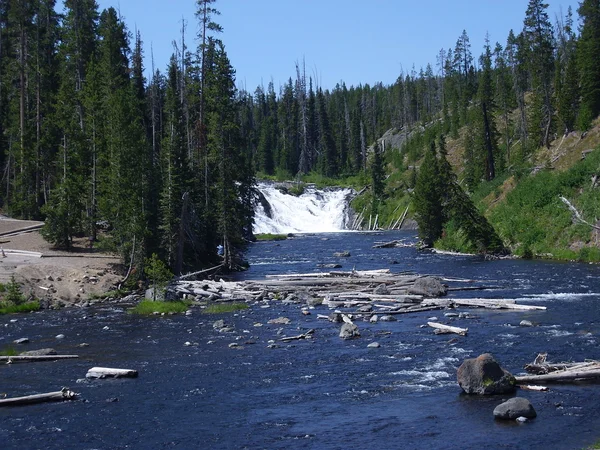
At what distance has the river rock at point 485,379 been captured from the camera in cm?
1716

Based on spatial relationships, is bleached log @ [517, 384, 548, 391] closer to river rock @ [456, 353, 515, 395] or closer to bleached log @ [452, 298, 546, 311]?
river rock @ [456, 353, 515, 395]

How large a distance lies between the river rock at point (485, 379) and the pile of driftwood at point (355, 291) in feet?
37.6

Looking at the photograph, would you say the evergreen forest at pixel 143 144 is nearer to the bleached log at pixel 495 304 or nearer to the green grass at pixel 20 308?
the green grass at pixel 20 308

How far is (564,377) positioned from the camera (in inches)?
695

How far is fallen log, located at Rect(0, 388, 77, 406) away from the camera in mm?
17766

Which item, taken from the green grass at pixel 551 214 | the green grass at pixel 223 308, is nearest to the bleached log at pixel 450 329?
the green grass at pixel 223 308

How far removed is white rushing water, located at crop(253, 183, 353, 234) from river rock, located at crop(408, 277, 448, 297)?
5722 centimetres

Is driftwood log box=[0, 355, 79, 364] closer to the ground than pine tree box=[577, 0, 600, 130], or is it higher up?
closer to the ground

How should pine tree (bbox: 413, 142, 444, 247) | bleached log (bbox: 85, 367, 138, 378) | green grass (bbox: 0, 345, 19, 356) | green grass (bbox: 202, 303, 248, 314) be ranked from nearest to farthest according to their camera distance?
1. bleached log (bbox: 85, 367, 138, 378)
2. green grass (bbox: 0, 345, 19, 356)
3. green grass (bbox: 202, 303, 248, 314)
4. pine tree (bbox: 413, 142, 444, 247)

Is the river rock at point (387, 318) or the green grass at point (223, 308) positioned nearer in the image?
the river rock at point (387, 318)

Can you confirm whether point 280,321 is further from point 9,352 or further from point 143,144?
point 143,144

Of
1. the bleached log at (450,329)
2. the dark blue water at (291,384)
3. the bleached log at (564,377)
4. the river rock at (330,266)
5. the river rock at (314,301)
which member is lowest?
the dark blue water at (291,384)

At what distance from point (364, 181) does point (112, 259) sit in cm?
7814

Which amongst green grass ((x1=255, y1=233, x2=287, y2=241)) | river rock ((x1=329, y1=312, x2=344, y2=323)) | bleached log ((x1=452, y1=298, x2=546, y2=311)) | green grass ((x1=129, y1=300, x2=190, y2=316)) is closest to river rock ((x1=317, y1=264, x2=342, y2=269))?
green grass ((x1=129, y1=300, x2=190, y2=316))
